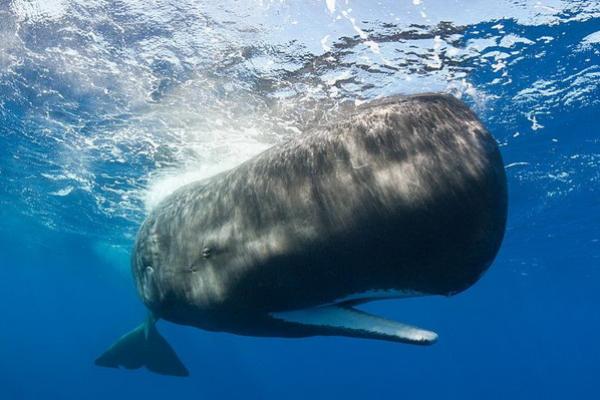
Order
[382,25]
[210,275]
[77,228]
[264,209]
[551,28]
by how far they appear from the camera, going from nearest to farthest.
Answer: [264,209]
[210,275]
[382,25]
[551,28]
[77,228]

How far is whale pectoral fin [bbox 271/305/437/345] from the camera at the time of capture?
8.25ft

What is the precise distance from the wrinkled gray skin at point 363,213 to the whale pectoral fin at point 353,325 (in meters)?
0.07

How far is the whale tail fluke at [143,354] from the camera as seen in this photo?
8375 millimetres

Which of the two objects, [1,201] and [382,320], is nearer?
[382,320]

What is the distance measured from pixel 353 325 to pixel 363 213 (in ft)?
2.25

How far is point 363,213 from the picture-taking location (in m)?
2.42

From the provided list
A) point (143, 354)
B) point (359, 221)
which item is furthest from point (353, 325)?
point (143, 354)

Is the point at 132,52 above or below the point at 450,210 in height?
above

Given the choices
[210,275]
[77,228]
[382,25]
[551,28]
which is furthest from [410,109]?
[77,228]

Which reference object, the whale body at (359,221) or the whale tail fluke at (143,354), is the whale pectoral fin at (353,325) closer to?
the whale body at (359,221)

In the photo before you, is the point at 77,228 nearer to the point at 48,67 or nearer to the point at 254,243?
the point at 48,67

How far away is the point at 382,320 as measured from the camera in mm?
2730

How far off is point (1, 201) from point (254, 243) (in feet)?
103

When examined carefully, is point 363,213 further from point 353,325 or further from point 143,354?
point 143,354
